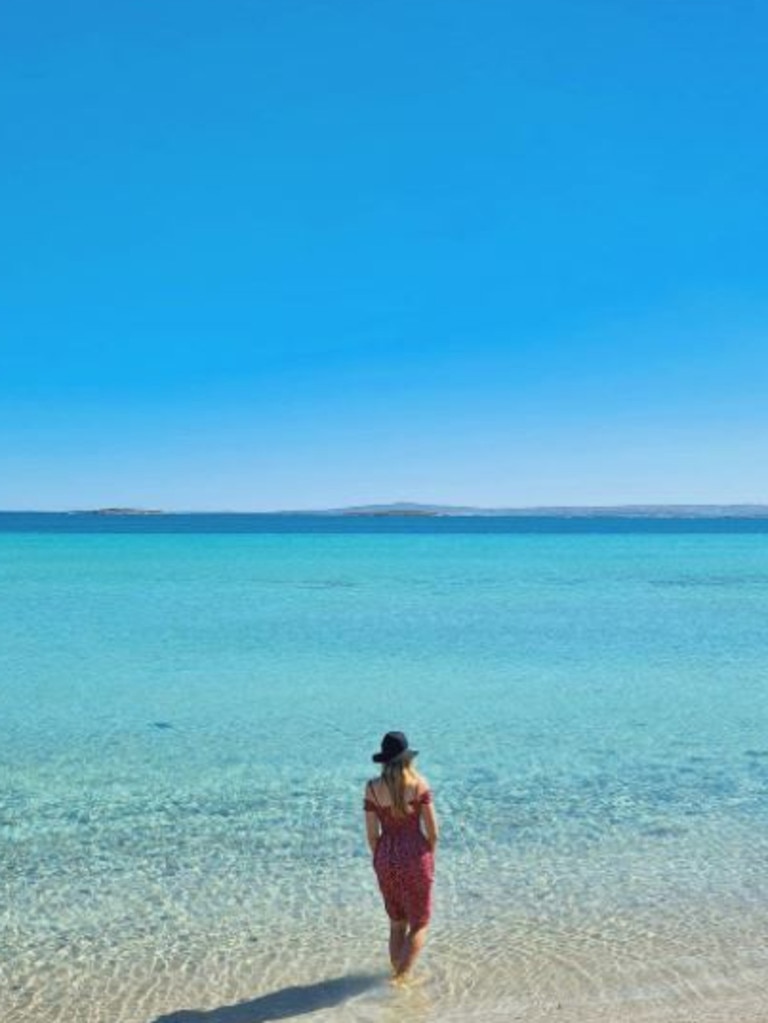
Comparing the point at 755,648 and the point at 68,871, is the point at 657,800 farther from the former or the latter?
the point at 755,648

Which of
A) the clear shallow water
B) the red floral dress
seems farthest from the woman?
the clear shallow water

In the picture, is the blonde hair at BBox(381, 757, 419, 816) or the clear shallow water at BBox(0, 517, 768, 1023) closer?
the blonde hair at BBox(381, 757, 419, 816)

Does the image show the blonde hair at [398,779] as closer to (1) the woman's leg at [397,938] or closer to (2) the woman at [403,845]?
(2) the woman at [403,845]

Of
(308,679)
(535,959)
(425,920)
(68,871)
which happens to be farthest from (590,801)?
(308,679)

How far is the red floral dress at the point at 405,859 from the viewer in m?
6.34

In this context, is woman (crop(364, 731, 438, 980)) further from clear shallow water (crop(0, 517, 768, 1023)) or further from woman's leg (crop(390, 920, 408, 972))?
clear shallow water (crop(0, 517, 768, 1023))

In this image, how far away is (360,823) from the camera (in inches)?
388

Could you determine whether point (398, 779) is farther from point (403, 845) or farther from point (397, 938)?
point (397, 938)

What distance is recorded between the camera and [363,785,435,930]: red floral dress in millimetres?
6341

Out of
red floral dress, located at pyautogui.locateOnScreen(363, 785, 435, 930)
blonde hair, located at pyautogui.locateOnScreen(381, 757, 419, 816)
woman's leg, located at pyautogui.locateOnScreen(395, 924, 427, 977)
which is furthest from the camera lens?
woman's leg, located at pyautogui.locateOnScreen(395, 924, 427, 977)

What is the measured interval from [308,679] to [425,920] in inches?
477

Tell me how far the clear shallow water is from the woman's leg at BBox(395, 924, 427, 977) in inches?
6.3

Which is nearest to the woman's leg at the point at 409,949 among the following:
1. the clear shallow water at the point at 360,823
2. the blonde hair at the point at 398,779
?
the clear shallow water at the point at 360,823

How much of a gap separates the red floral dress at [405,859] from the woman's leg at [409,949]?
6cm
